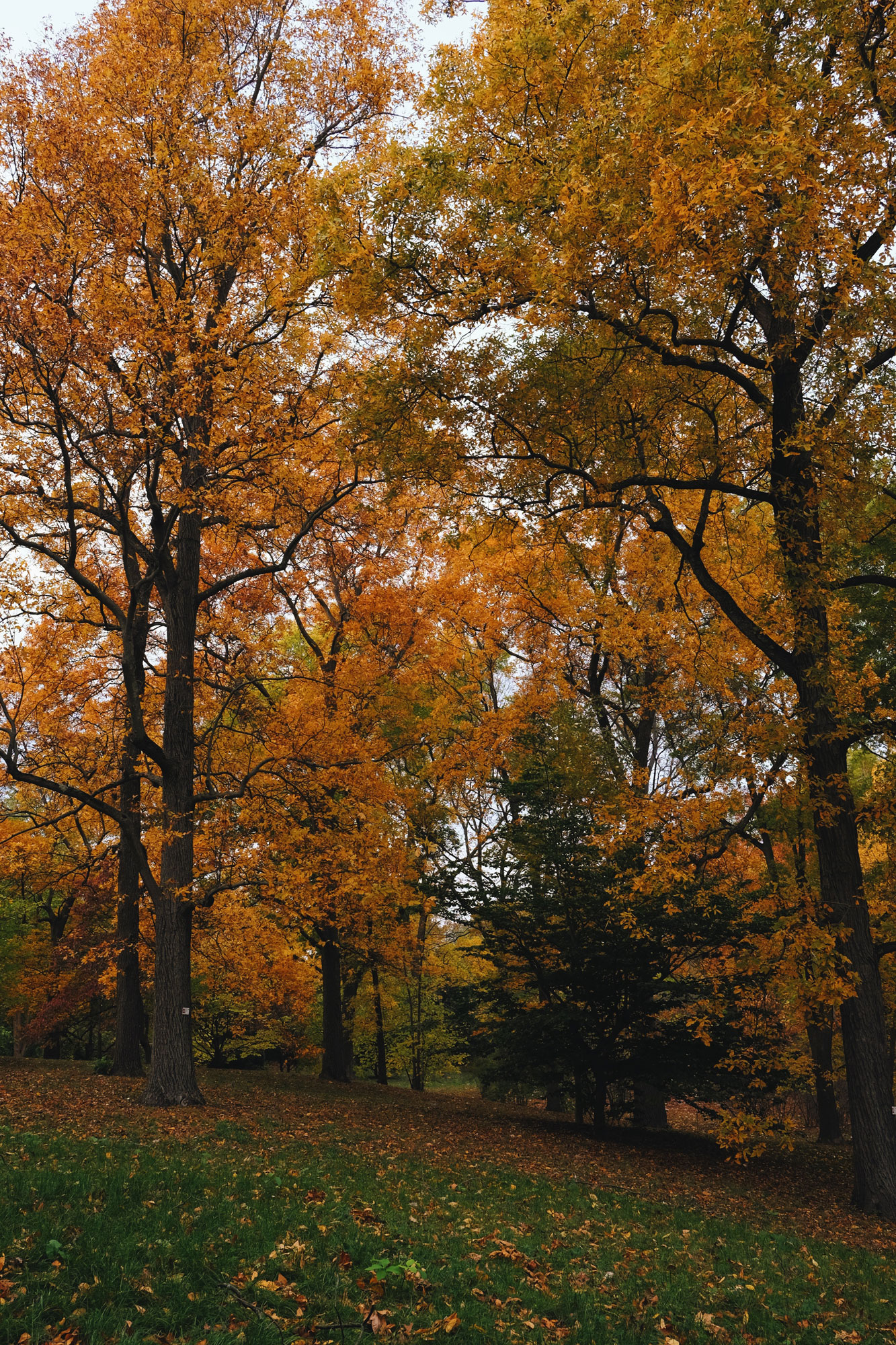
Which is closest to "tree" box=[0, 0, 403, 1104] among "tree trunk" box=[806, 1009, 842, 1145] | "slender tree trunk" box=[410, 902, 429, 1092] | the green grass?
the green grass

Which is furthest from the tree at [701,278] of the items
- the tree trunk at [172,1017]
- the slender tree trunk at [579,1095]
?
the tree trunk at [172,1017]

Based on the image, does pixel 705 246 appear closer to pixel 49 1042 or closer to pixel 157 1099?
pixel 157 1099

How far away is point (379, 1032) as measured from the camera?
23.4 metres

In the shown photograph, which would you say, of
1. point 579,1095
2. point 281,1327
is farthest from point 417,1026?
point 281,1327

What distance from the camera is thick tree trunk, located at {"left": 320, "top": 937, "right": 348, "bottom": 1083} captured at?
19.8 metres

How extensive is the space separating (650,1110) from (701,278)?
1601cm

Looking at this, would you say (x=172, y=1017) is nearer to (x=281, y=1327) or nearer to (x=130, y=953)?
(x=130, y=953)

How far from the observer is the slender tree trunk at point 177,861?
11.7 meters

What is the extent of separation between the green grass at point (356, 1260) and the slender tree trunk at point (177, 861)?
153 inches

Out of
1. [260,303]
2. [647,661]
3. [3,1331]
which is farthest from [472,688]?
[3,1331]

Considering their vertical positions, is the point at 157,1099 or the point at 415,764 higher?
the point at 415,764

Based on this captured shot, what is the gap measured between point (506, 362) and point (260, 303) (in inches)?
223

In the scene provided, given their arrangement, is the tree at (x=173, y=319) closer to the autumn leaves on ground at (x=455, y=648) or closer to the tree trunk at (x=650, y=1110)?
the autumn leaves on ground at (x=455, y=648)

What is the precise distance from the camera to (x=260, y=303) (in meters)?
13.5
